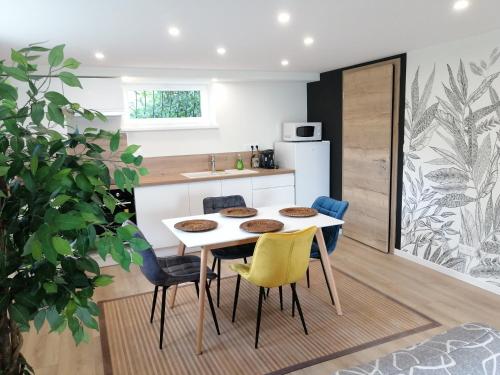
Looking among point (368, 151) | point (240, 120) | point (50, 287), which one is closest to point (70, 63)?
point (50, 287)

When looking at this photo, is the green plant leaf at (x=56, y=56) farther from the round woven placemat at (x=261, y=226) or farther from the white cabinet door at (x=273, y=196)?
the white cabinet door at (x=273, y=196)

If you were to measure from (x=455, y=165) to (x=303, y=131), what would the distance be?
2157 millimetres

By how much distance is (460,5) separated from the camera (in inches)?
100.0

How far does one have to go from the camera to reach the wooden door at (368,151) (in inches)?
176

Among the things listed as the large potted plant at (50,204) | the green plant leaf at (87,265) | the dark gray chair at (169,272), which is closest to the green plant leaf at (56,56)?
the large potted plant at (50,204)

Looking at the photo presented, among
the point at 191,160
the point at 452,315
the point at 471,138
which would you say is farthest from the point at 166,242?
the point at 471,138

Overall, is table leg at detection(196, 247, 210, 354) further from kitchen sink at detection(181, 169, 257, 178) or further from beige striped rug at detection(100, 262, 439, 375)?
kitchen sink at detection(181, 169, 257, 178)

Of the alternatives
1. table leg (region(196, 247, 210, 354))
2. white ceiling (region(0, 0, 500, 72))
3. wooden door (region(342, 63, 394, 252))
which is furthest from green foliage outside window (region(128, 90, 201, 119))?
table leg (region(196, 247, 210, 354))

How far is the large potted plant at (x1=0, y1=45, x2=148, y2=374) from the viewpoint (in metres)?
0.82

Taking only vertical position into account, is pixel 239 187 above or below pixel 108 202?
below

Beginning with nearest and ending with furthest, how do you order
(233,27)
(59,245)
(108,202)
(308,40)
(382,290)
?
(59,245) < (108,202) < (233,27) < (308,40) < (382,290)

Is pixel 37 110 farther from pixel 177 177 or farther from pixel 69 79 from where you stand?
pixel 177 177

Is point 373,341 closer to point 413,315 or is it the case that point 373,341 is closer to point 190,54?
point 413,315

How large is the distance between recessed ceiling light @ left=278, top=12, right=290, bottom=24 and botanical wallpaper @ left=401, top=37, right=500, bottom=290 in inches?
72.3
